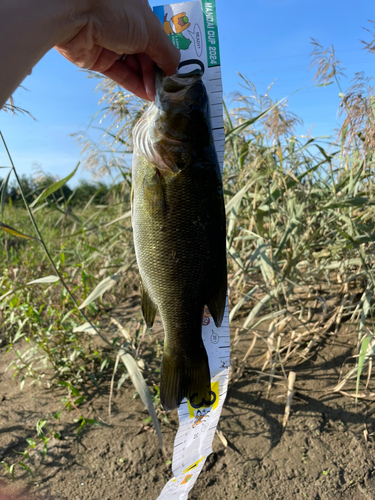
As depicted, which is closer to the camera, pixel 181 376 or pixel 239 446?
pixel 181 376

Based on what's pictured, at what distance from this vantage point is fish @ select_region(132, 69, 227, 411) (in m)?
1.18

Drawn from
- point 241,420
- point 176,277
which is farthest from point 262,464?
point 176,277

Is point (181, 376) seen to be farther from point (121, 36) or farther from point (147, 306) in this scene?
point (121, 36)

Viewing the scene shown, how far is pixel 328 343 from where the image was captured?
231cm

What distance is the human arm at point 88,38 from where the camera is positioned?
91 cm

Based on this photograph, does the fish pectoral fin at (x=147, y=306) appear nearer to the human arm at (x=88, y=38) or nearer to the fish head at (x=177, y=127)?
the fish head at (x=177, y=127)

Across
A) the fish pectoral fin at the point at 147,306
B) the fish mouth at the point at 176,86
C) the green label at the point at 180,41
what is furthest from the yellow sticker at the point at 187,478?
the green label at the point at 180,41

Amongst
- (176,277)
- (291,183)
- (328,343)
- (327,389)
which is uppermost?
(291,183)

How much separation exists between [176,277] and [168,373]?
372 mm

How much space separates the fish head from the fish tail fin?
2.22 feet

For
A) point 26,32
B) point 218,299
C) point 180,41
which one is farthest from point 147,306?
point 180,41

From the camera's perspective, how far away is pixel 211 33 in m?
1.39

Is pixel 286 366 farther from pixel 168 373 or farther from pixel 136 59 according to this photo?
pixel 136 59

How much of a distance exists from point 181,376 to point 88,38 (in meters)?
1.25
